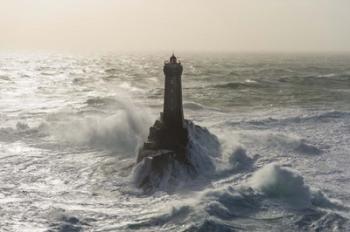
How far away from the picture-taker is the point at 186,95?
51.6m

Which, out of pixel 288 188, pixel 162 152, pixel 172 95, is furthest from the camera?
pixel 172 95

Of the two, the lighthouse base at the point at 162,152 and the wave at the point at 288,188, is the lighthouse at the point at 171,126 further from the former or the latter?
the wave at the point at 288,188

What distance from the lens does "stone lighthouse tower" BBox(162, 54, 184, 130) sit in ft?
76.3

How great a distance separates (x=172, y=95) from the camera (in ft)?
77.3

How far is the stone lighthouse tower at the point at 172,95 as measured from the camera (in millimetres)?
23266

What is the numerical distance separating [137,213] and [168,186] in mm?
3248

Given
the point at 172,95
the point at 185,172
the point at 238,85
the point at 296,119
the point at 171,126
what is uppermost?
the point at 172,95

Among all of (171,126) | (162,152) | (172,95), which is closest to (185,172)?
(162,152)

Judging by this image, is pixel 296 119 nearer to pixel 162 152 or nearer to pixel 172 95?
pixel 172 95

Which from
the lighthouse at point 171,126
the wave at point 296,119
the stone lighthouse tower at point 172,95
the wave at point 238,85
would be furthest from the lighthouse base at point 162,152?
the wave at point 238,85

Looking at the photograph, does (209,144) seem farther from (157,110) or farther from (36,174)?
(157,110)

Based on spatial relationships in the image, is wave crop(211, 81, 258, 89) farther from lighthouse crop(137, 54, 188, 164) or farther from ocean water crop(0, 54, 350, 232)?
lighthouse crop(137, 54, 188, 164)

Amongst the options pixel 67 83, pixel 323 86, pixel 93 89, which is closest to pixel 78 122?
pixel 93 89

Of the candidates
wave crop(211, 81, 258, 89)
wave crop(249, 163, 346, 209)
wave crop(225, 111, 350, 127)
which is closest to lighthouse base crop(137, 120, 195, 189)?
wave crop(249, 163, 346, 209)
